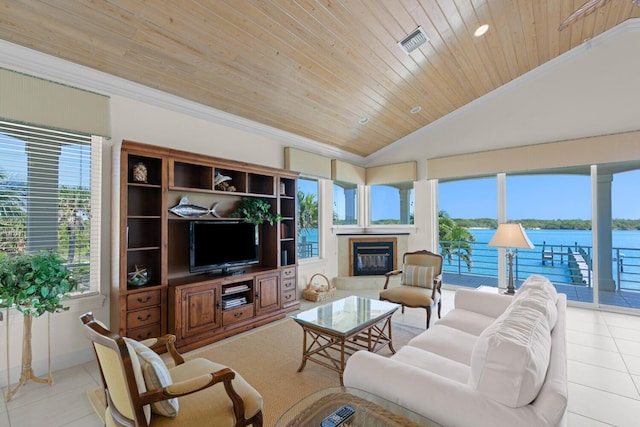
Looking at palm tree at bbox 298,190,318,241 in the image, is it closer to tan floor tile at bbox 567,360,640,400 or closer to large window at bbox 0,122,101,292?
large window at bbox 0,122,101,292

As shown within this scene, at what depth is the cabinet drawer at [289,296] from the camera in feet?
14.0

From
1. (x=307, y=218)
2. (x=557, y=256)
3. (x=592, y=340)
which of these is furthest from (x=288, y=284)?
(x=557, y=256)

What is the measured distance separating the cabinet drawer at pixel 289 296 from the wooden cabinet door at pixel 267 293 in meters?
0.13

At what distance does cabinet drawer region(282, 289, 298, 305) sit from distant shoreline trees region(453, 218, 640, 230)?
343cm

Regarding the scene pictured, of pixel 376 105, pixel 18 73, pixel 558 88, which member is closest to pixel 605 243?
pixel 558 88

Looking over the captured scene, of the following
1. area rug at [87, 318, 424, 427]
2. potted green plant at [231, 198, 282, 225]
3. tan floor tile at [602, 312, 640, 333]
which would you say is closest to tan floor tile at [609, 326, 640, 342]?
tan floor tile at [602, 312, 640, 333]

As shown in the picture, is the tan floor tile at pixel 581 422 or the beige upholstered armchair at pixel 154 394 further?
the tan floor tile at pixel 581 422

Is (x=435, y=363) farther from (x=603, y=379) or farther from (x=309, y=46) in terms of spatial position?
(x=309, y=46)

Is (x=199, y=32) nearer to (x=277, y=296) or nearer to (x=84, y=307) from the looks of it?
(x=84, y=307)

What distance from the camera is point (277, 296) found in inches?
Answer: 163

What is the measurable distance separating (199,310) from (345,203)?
3921 millimetres

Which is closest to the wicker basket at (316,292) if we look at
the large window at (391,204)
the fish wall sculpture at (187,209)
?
the large window at (391,204)

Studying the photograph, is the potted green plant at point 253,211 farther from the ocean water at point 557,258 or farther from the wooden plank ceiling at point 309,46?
the ocean water at point 557,258

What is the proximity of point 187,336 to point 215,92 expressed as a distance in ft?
9.14
